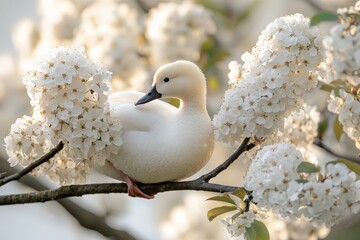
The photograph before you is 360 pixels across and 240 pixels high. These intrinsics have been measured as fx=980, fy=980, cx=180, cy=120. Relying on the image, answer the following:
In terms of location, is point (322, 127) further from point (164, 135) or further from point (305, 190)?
point (305, 190)

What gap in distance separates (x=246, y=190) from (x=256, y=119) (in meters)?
0.11

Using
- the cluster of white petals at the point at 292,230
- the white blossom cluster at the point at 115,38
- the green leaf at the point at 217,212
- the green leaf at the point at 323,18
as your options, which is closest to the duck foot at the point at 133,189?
the green leaf at the point at 217,212

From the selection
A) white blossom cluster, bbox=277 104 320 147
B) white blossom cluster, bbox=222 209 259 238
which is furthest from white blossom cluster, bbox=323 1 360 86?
white blossom cluster, bbox=277 104 320 147

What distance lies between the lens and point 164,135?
1540mm

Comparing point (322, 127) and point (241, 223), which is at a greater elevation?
point (322, 127)

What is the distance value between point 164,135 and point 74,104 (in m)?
0.18

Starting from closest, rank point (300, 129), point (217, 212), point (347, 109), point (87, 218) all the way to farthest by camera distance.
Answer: point (347, 109) → point (217, 212) → point (300, 129) → point (87, 218)

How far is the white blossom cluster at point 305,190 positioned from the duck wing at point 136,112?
0.28 meters

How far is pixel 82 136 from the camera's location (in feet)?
4.69

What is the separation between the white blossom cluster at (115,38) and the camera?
298 centimetres

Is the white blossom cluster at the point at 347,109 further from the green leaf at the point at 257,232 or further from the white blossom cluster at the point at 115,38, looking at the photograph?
the white blossom cluster at the point at 115,38

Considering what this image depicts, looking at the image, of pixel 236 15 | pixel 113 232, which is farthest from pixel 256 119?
pixel 236 15

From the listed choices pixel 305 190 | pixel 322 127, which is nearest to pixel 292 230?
pixel 322 127

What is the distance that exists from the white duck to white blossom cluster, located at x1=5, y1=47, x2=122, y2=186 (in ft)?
0.15
